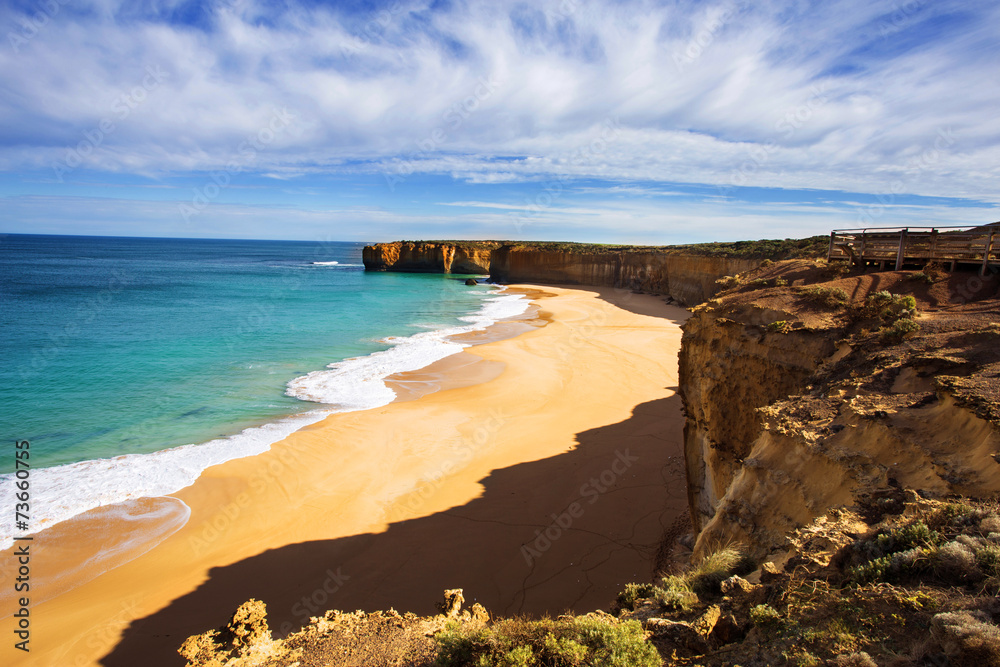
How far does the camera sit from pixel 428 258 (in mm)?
86562

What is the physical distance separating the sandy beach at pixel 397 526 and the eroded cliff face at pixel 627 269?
26.5 meters

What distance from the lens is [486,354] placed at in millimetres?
24578

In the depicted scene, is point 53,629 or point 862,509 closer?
point 862,509

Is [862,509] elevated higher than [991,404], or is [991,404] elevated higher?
[991,404]

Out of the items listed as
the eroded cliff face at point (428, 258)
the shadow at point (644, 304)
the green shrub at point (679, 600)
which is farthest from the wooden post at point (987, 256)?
the eroded cliff face at point (428, 258)

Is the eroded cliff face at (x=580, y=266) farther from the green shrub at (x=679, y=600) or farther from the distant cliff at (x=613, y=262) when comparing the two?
the green shrub at (x=679, y=600)

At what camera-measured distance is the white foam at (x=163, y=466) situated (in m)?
10.6

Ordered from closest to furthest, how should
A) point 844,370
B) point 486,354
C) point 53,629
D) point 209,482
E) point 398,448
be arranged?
1. point 844,370
2. point 53,629
3. point 209,482
4. point 398,448
5. point 486,354

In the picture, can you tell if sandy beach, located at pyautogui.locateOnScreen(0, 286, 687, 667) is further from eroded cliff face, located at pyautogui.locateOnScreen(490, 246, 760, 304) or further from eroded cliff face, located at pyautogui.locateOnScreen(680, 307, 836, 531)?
eroded cliff face, located at pyautogui.locateOnScreen(490, 246, 760, 304)

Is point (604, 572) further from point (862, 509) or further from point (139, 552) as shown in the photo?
point (139, 552)

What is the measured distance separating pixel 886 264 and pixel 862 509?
7400mm

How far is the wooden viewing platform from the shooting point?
822 cm

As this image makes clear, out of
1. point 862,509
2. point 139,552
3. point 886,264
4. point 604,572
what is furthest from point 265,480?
point 886,264

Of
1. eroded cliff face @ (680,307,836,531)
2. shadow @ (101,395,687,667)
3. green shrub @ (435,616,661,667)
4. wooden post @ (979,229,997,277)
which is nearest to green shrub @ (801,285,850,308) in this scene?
eroded cliff face @ (680,307,836,531)
